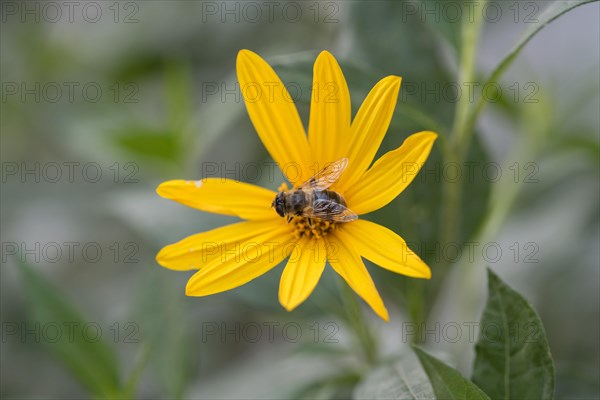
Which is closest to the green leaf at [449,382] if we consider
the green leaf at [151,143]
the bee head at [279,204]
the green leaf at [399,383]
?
the green leaf at [399,383]

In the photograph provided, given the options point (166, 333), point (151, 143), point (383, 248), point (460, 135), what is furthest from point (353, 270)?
point (151, 143)

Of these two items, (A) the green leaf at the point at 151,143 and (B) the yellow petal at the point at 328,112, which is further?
(A) the green leaf at the point at 151,143

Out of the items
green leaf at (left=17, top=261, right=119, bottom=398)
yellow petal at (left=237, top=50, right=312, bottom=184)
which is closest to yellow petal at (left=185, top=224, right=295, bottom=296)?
yellow petal at (left=237, top=50, right=312, bottom=184)

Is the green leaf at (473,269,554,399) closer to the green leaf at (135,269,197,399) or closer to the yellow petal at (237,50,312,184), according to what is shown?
the yellow petal at (237,50,312,184)

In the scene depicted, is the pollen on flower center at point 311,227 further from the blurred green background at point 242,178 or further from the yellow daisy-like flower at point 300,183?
the blurred green background at point 242,178

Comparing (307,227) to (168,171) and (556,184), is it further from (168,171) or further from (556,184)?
(556,184)

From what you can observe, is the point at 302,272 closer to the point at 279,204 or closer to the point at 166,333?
the point at 279,204
